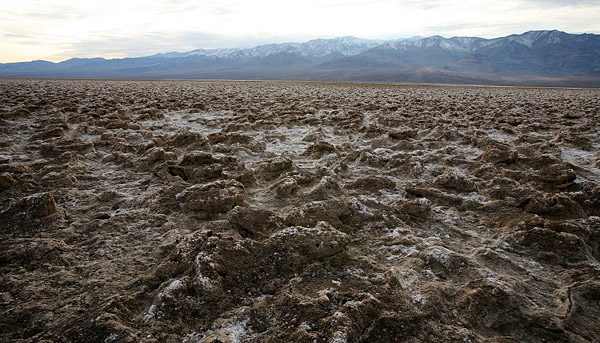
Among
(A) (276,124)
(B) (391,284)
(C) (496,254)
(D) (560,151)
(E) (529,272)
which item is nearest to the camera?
(B) (391,284)

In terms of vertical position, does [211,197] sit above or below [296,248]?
above

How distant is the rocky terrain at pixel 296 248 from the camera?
→ 5.26 feet

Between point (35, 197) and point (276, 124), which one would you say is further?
point (276, 124)

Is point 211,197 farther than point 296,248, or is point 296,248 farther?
point 211,197

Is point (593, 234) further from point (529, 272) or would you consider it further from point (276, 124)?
point (276, 124)

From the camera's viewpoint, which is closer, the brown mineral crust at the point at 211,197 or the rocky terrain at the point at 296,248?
the rocky terrain at the point at 296,248

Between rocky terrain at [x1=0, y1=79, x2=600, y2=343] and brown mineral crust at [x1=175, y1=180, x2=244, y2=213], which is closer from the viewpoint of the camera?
rocky terrain at [x1=0, y1=79, x2=600, y2=343]

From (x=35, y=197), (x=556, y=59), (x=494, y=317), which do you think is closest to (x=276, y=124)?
(x=35, y=197)

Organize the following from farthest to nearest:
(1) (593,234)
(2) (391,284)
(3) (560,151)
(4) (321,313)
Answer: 1. (3) (560,151)
2. (1) (593,234)
3. (2) (391,284)
4. (4) (321,313)

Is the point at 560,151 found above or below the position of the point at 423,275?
above

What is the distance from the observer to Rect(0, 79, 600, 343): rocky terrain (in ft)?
5.26

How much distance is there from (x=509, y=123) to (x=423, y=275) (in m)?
7.13

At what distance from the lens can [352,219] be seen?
2.75 metres

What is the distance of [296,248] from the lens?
7.11 feet
